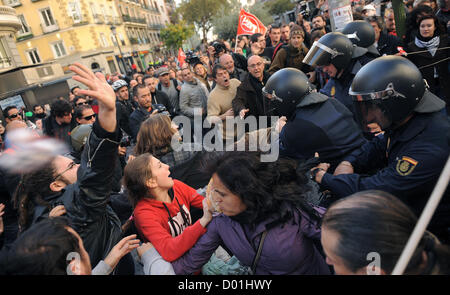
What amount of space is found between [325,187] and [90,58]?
114ft

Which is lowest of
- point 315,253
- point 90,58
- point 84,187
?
point 315,253

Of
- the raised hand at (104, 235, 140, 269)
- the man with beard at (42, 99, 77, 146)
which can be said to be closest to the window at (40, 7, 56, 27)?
the man with beard at (42, 99, 77, 146)

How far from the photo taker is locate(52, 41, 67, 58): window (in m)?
30.0

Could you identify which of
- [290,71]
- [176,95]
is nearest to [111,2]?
[176,95]

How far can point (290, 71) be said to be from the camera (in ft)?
8.21

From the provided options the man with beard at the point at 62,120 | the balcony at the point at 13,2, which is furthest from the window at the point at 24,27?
the man with beard at the point at 62,120

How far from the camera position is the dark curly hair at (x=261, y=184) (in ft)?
5.05

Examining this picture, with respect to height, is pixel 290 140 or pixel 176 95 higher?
pixel 176 95

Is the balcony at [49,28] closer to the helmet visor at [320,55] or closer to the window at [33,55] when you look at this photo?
the window at [33,55]

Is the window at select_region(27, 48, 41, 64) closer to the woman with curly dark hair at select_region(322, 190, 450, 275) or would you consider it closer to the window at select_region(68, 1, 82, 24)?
the window at select_region(68, 1, 82, 24)

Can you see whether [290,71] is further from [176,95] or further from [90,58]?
[90,58]

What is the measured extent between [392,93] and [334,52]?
148cm
